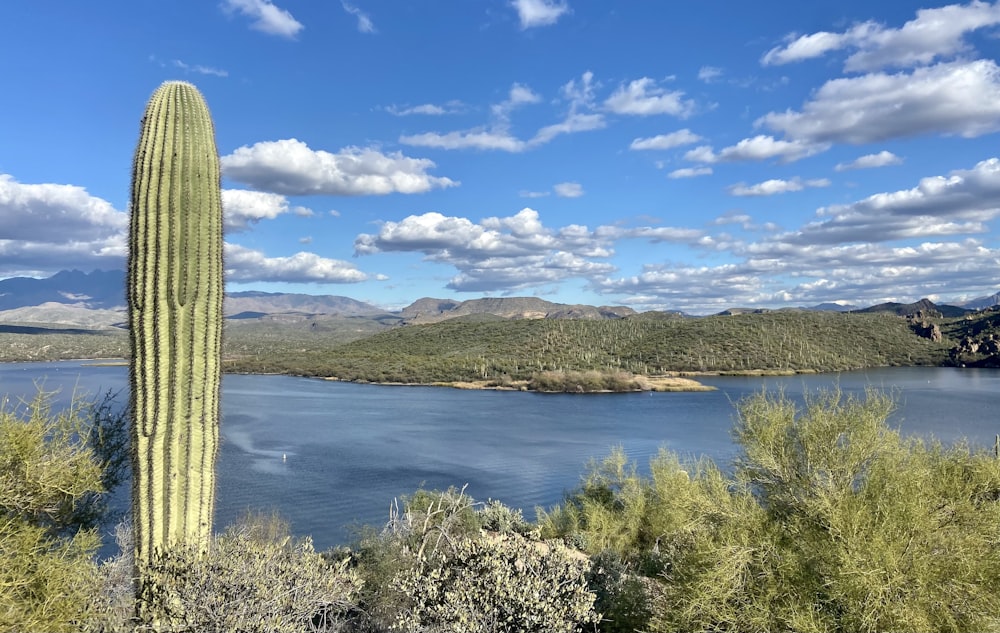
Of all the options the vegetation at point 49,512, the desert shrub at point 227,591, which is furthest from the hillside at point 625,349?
the desert shrub at point 227,591

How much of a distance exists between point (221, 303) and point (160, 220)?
4.47 feet

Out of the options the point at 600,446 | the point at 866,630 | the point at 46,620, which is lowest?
the point at 600,446

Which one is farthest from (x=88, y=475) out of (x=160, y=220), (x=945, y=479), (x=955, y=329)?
(x=955, y=329)

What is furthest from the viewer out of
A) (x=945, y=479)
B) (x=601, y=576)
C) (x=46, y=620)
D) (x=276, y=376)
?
(x=276, y=376)

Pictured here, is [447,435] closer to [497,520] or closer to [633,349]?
[497,520]

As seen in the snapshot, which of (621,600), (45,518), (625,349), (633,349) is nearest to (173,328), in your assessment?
(45,518)

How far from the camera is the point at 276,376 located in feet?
342

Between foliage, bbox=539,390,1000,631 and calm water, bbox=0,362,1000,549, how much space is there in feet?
6.30

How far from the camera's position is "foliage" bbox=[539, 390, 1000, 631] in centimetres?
862

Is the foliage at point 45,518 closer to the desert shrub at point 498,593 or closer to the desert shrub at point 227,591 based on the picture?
the desert shrub at point 227,591

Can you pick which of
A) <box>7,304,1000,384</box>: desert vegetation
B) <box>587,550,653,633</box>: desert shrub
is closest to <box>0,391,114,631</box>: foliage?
<box>587,550,653,633</box>: desert shrub

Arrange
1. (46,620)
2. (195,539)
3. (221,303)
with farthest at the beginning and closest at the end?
1. (221,303)
2. (195,539)
3. (46,620)

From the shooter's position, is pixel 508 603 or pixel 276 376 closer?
pixel 508 603

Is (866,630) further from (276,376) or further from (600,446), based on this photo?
(276,376)
